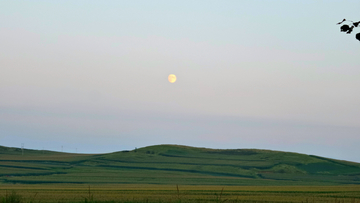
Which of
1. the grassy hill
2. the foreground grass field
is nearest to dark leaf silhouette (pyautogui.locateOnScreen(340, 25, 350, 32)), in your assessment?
the foreground grass field

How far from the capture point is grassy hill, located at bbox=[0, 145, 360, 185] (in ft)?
307

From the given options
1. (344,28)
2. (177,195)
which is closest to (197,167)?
(177,195)

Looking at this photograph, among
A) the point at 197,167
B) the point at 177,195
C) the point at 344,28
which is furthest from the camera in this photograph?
the point at 197,167

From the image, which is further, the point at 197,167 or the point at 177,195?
the point at 197,167

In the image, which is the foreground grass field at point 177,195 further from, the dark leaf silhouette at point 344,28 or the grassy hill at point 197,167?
the grassy hill at point 197,167

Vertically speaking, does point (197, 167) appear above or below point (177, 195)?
above

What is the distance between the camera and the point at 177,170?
363ft

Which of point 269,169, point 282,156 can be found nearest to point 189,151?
point 282,156

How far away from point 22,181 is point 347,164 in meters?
91.0

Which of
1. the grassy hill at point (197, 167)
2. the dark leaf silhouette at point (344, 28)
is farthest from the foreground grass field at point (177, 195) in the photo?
the grassy hill at point (197, 167)

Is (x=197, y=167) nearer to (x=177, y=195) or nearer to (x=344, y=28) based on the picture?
(x=177, y=195)

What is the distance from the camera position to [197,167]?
4525 inches

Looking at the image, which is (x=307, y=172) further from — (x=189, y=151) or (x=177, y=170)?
(x=189, y=151)

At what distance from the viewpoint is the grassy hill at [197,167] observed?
93625 millimetres
